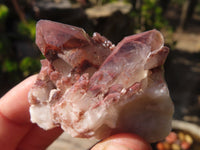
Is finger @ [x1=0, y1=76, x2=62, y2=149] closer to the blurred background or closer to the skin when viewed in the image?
the skin

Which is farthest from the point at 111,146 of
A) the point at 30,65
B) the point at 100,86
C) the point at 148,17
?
the point at 148,17

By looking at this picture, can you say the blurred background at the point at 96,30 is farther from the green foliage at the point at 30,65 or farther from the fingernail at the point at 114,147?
the fingernail at the point at 114,147

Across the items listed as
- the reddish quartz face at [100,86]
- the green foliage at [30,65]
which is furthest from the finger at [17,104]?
the green foliage at [30,65]

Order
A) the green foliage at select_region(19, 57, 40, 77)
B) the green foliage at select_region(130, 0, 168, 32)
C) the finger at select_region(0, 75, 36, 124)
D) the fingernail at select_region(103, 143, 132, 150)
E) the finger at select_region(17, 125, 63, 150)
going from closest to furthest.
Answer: the fingernail at select_region(103, 143, 132, 150) → the finger at select_region(0, 75, 36, 124) → the finger at select_region(17, 125, 63, 150) → the green foliage at select_region(19, 57, 40, 77) → the green foliage at select_region(130, 0, 168, 32)

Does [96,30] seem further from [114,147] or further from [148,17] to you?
[114,147]

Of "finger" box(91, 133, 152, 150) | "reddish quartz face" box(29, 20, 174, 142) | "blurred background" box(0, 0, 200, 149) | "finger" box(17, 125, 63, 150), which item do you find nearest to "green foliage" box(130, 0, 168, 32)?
"blurred background" box(0, 0, 200, 149)

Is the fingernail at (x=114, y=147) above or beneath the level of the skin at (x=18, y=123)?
above

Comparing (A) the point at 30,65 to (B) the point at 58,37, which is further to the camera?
(A) the point at 30,65
